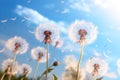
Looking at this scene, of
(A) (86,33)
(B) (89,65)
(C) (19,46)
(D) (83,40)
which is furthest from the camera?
(C) (19,46)

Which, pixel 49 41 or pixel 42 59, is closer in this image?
pixel 49 41

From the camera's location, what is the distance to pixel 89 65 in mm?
5328

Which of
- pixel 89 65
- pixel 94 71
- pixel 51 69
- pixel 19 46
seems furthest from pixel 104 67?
pixel 19 46

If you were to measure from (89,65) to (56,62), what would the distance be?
2.52ft

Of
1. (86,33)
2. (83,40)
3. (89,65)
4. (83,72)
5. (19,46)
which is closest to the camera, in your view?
(83,40)

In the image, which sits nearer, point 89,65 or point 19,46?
point 89,65

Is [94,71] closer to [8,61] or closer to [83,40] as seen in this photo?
[83,40]

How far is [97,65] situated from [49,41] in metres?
0.79

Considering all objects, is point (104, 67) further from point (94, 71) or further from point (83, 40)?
point (83, 40)

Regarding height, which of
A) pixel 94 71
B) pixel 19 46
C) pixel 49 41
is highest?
pixel 19 46

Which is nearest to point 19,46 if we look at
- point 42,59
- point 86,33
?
point 42,59

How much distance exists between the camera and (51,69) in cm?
483

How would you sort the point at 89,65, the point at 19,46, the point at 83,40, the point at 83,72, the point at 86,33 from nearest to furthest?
the point at 83,40 → the point at 86,33 → the point at 89,65 → the point at 19,46 → the point at 83,72

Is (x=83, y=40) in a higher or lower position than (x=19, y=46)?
lower
